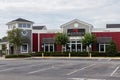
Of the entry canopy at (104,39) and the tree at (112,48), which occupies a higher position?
the entry canopy at (104,39)

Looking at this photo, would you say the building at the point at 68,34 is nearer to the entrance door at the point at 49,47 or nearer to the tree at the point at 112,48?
the entrance door at the point at 49,47

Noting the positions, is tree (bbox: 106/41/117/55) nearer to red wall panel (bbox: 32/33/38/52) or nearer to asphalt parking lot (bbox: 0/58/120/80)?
red wall panel (bbox: 32/33/38/52)

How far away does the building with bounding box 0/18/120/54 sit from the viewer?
69.4 metres

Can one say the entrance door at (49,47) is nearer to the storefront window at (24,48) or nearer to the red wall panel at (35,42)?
the red wall panel at (35,42)

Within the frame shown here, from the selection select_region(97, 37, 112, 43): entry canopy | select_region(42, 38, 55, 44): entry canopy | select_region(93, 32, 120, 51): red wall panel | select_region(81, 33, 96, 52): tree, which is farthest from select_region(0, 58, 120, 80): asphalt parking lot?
select_region(42, 38, 55, 44): entry canopy

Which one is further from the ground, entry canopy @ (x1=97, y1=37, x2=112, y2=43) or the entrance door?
entry canopy @ (x1=97, y1=37, x2=112, y2=43)

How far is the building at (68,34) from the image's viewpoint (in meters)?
69.4

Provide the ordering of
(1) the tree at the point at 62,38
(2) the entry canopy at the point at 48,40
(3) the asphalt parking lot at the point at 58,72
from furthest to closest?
(2) the entry canopy at the point at 48,40, (1) the tree at the point at 62,38, (3) the asphalt parking lot at the point at 58,72

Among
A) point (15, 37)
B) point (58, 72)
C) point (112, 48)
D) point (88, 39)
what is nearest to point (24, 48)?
point (15, 37)

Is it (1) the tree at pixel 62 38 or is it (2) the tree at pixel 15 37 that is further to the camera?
(1) the tree at pixel 62 38

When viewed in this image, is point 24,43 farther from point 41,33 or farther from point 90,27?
point 90,27

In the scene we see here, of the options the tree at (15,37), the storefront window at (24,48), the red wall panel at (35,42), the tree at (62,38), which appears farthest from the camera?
the red wall panel at (35,42)

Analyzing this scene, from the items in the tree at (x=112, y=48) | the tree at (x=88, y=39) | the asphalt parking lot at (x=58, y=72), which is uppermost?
the tree at (x=88, y=39)

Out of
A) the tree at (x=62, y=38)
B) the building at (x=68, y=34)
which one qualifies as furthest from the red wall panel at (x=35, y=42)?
the tree at (x=62, y=38)
